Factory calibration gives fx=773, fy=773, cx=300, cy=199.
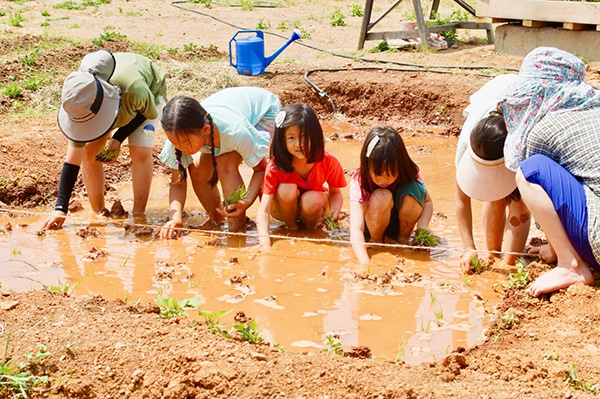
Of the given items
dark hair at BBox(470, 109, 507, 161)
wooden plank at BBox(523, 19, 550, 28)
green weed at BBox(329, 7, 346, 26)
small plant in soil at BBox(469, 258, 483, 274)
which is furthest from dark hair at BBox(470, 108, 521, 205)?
green weed at BBox(329, 7, 346, 26)

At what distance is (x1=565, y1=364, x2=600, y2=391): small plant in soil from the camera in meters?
3.04

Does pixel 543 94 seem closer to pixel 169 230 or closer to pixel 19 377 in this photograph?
pixel 169 230

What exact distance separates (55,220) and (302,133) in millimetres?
1926

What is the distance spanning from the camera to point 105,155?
5.76m

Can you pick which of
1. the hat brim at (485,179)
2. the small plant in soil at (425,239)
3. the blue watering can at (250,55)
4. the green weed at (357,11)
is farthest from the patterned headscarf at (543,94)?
the green weed at (357,11)

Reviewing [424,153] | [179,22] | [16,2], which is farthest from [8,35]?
[424,153]

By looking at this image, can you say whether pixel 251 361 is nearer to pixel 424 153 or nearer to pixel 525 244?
pixel 525 244

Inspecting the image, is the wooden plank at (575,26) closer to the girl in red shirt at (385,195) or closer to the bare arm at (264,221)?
the girl in red shirt at (385,195)

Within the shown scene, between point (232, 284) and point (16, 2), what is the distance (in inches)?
572

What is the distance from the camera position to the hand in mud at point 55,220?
548 cm

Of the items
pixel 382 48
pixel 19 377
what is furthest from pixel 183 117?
pixel 382 48

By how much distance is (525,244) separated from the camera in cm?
483

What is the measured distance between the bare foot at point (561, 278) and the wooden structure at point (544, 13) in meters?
6.12

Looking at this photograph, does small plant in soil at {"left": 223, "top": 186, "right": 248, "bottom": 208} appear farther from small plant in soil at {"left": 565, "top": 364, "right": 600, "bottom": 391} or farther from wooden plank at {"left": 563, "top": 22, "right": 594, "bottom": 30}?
wooden plank at {"left": 563, "top": 22, "right": 594, "bottom": 30}
